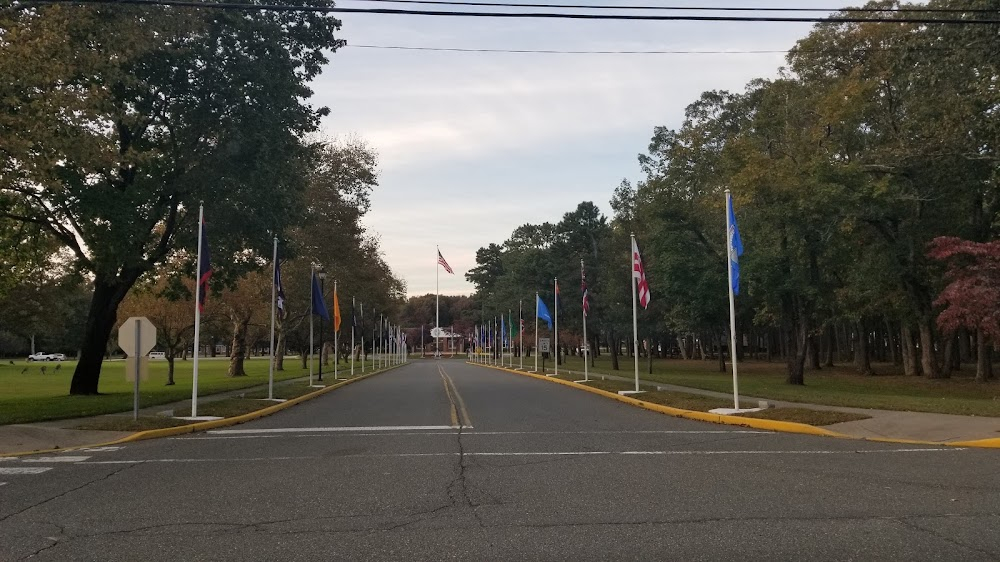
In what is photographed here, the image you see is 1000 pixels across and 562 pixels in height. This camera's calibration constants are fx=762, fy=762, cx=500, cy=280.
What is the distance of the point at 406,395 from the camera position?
27094mm

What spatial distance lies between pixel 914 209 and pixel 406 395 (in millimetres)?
24000

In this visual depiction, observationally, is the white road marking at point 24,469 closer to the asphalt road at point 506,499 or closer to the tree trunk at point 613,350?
the asphalt road at point 506,499

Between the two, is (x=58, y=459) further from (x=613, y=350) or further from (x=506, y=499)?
(x=613, y=350)

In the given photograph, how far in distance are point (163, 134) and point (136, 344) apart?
463 inches

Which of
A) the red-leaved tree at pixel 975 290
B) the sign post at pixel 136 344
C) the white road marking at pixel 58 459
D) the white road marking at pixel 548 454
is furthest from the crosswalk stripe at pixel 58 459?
the red-leaved tree at pixel 975 290

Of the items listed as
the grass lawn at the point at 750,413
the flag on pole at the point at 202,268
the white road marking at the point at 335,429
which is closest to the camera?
the grass lawn at the point at 750,413

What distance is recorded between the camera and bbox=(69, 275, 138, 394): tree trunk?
2533 centimetres

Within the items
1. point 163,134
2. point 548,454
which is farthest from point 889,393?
point 163,134

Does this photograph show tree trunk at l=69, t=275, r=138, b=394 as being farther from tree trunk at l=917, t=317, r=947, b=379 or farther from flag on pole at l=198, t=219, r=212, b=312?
tree trunk at l=917, t=317, r=947, b=379

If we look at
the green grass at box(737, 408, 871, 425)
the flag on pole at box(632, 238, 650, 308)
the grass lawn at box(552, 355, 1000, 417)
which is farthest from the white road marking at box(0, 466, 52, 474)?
the flag on pole at box(632, 238, 650, 308)

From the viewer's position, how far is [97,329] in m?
25.4

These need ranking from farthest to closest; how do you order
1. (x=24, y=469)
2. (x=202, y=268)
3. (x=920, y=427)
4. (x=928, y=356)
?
(x=928, y=356) → (x=202, y=268) → (x=920, y=427) → (x=24, y=469)

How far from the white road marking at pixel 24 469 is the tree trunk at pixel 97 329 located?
15.3 m

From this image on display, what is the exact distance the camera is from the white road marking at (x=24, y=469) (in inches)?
415
